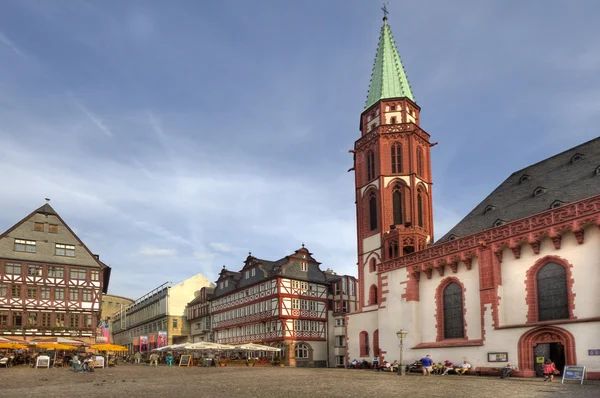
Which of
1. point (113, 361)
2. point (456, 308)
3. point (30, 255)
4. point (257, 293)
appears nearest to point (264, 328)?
point (257, 293)

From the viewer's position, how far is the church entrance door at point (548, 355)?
27.3m

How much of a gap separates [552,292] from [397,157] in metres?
19.7

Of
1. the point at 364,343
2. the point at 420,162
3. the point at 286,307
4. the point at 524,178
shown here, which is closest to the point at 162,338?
the point at 286,307

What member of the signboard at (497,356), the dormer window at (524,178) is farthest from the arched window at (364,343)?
the dormer window at (524,178)

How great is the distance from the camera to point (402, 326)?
124 feet

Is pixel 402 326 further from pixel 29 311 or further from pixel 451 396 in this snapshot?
pixel 29 311

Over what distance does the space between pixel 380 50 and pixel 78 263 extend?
109ft

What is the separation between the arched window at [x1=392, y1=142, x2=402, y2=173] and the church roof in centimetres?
792

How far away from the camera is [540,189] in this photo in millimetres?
33281

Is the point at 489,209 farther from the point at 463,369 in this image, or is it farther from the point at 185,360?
the point at 185,360

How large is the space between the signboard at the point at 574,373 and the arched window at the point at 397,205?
21.7 m

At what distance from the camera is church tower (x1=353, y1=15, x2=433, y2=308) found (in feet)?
142

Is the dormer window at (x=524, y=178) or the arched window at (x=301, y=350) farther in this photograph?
the arched window at (x=301, y=350)

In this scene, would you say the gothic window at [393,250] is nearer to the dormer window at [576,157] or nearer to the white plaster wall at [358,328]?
the white plaster wall at [358,328]
